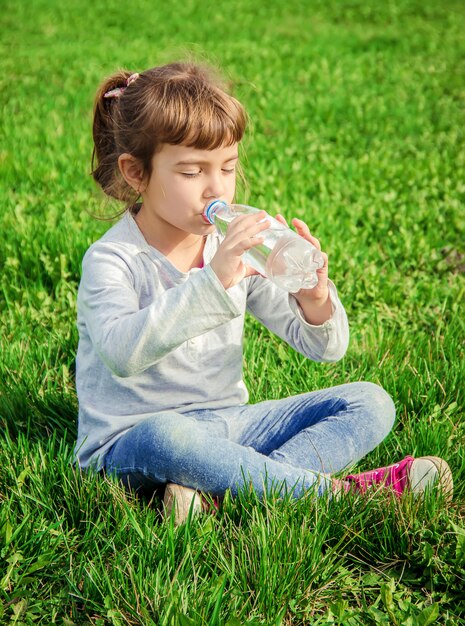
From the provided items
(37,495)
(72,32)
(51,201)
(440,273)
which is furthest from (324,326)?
(72,32)

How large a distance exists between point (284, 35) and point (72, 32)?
2.87 metres

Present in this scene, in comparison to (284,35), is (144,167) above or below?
above

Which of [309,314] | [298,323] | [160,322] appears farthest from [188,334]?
[298,323]

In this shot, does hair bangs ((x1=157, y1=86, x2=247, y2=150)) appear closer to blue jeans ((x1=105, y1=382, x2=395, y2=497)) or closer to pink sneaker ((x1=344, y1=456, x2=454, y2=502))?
blue jeans ((x1=105, y1=382, x2=395, y2=497))

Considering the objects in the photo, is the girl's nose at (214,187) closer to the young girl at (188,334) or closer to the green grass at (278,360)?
the young girl at (188,334)

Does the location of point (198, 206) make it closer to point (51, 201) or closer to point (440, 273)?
point (440, 273)

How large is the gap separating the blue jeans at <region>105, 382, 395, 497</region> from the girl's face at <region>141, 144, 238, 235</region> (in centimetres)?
60

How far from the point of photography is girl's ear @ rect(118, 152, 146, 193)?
2645 millimetres

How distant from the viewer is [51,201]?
501 cm

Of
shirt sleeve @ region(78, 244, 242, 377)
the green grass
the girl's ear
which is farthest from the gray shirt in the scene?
the green grass

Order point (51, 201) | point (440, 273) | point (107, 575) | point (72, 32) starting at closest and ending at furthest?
point (107, 575), point (440, 273), point (51, 201), point (72, 32)

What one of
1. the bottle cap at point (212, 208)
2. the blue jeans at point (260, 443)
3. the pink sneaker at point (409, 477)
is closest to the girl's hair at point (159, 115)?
the bottle cap at point (212, 208)

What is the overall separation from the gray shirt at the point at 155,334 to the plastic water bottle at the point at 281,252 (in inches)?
5.2

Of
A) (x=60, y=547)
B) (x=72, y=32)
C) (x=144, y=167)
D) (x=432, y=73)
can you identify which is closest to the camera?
(x=60, y=547)
